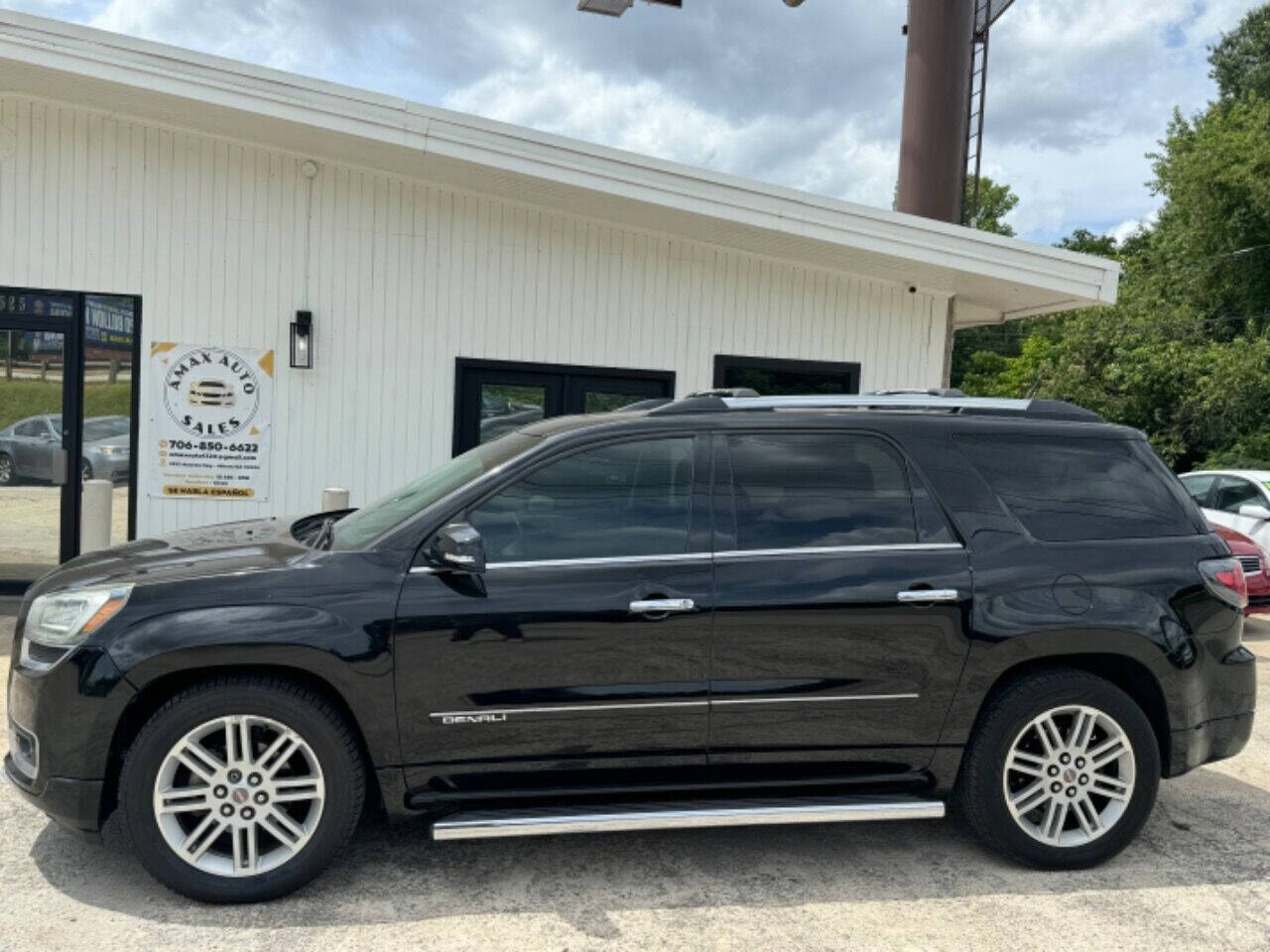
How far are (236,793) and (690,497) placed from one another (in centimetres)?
195

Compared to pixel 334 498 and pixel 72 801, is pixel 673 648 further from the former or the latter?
pixel 334 498

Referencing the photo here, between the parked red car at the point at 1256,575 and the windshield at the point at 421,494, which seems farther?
the parked red car at the point at 1256,575

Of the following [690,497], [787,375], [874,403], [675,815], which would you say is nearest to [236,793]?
[675,815]

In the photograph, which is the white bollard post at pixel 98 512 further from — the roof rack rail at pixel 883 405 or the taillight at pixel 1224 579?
the taillight at pixel 1224 579

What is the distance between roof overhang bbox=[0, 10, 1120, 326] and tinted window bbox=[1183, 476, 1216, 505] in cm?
401

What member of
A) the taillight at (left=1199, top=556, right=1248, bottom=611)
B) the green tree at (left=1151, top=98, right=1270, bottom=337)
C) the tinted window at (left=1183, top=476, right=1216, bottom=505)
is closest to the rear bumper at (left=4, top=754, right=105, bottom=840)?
the taillight at (left=1199, top=556, right=1248, bottom=611)

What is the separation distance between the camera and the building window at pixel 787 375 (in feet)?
30.2

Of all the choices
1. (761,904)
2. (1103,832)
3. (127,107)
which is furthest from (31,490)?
(1103,832)

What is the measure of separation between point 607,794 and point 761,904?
0.68 metres

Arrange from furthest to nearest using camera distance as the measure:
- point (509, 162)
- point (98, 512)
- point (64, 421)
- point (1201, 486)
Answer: point (1201, 486), point (64, 421), point (98, 512), point (509, 162)

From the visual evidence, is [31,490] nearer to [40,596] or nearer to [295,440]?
[295,440]

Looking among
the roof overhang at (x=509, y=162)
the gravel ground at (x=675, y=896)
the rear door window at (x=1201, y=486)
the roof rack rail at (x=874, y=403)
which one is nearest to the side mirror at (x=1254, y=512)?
the rear door window at (x=1201, y=486)

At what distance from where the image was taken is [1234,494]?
35.9 feet

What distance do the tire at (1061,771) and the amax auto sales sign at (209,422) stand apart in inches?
256
